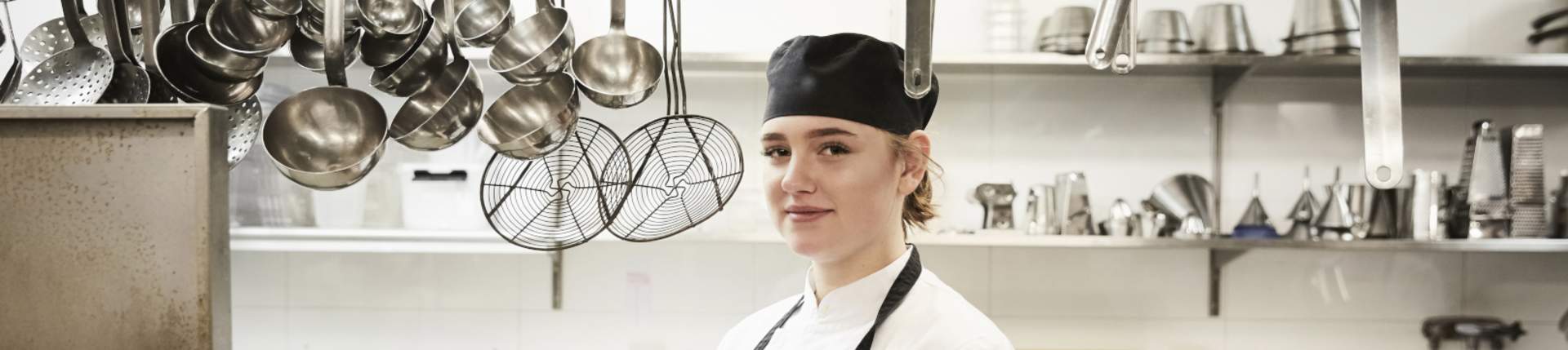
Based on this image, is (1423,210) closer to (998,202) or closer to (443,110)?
(998,202)

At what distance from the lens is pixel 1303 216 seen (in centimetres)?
239

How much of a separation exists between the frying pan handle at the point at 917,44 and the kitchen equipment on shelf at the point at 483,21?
71cm

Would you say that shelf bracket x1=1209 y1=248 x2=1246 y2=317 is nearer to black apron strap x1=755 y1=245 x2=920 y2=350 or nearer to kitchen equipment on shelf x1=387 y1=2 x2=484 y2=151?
black apron strap x1=755 y1=245 x2=920 y2=350

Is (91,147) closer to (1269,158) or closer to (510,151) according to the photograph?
→ (510,151)

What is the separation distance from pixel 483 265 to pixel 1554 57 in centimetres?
254

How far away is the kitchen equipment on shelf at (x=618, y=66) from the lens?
4.17 ft

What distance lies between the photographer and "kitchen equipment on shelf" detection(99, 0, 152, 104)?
1.08 m

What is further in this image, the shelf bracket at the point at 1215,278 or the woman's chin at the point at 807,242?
the shelf bracket at the point at 1215,278

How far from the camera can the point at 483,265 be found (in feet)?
8.80

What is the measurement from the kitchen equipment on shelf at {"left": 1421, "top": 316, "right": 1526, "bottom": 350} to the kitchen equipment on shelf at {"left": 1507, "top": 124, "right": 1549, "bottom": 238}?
303 mm

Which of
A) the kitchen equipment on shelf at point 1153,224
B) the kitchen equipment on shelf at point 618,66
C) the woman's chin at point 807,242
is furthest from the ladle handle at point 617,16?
the kitchen equipment on shelf at point 1153,224

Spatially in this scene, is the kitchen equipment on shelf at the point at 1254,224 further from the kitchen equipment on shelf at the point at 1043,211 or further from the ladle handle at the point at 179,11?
the ladle handle at the point at 179,11

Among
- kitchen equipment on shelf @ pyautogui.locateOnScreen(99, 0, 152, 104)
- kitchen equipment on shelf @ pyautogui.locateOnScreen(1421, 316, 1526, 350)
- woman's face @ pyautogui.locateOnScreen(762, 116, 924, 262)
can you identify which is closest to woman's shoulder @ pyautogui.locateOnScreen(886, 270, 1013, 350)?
woman's face @ pyautogui.locateOnScreen(762, 116, 924, 262)

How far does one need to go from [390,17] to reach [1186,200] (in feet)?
6.16
